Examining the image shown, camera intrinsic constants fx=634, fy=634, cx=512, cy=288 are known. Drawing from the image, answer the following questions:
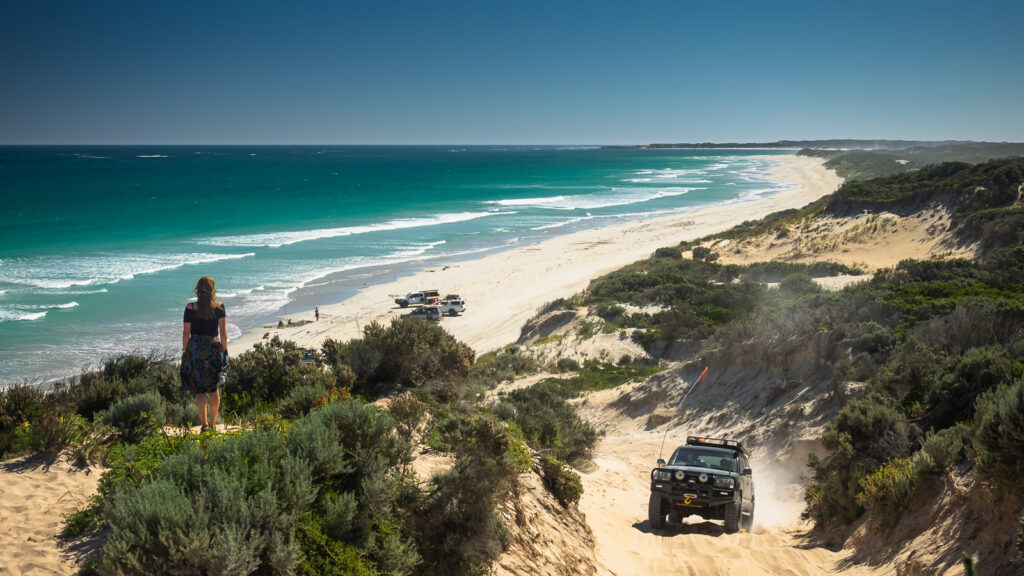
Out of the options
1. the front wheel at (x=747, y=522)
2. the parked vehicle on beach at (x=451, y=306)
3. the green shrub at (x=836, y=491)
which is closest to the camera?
the green shrub at (x=836, y=491)

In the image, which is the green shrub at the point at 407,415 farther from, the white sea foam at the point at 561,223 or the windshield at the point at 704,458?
the white sea foam at the point at 561,223

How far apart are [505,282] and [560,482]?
29.5 meters

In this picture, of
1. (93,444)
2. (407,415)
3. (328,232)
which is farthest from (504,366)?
(328,232)

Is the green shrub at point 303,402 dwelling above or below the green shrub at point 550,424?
above

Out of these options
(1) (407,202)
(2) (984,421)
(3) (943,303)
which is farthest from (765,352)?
(1) (407,202)

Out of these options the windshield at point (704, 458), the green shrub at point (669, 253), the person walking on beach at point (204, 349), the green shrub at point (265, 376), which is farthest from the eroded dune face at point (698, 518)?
the green shrub at point (669, 253)

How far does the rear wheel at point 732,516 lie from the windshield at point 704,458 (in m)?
0.64

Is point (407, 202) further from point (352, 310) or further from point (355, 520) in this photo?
point (355, 520)

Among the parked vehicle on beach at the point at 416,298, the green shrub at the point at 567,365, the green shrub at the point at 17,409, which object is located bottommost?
the parked vehicle on beach at the point at 416,298

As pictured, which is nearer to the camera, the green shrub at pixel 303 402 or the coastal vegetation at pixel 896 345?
the coastal vegetation at pixel 896 345

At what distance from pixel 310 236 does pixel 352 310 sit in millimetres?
25310

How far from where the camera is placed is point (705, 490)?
28.3 feet

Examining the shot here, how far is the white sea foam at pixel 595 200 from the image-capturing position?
77.9 metres

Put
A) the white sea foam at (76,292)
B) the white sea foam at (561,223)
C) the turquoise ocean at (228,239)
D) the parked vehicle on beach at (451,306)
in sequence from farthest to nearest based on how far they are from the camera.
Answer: the white sea foam at (561,223), the white sea foam at (76,292), the parked vehicle on beach at (451,306), the turquoise ocean at (228,239)
